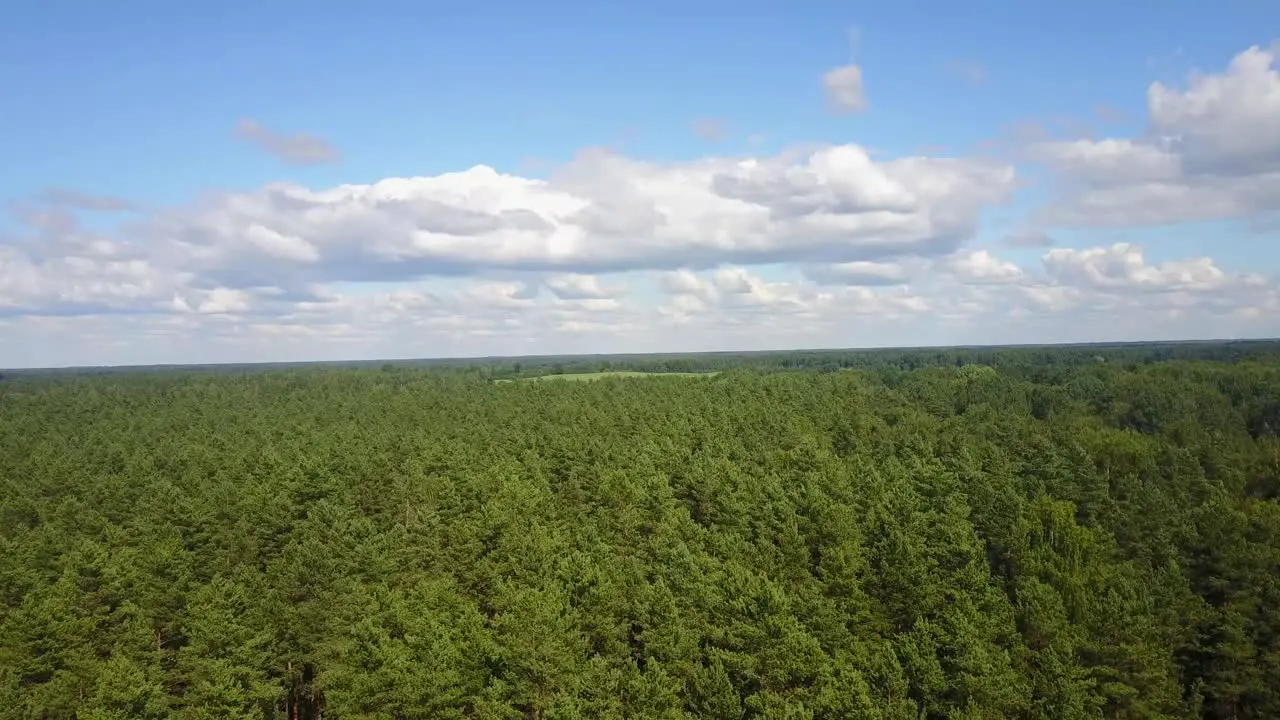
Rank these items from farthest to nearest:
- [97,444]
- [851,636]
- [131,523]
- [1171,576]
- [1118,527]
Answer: [97,444]
[131,523]
[1118,527]
[1171,576]
[851,636]

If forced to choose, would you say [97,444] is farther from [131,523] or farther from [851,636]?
[851,636]

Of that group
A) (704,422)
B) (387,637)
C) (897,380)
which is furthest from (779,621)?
(897,380)

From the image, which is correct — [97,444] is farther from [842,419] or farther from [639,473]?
[842,419]

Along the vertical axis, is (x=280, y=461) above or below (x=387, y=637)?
above

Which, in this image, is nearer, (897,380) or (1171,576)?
(1171,576)

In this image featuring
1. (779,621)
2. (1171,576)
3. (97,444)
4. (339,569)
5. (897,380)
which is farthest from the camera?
(897,380)

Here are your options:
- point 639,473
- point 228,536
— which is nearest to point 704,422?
point 639,473
